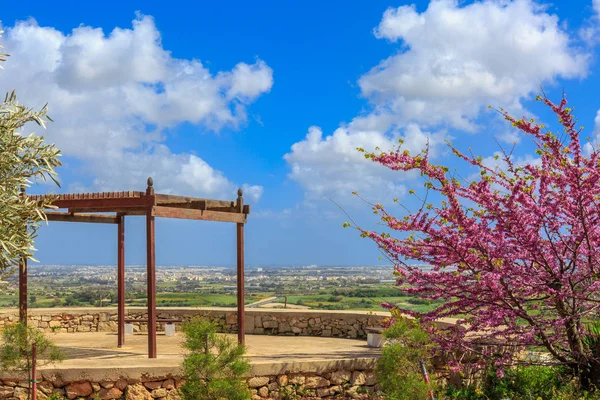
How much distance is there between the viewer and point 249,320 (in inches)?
622

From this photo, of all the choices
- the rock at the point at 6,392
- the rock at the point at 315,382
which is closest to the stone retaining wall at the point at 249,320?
the rock at the point at 315,382

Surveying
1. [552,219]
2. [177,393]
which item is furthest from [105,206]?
[552,219]

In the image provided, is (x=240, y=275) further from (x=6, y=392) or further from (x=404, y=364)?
(x=6, y=392)

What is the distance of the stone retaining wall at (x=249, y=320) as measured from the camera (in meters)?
15.0

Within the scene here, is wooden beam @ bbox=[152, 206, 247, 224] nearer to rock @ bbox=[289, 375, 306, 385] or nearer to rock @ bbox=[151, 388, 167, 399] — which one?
rock @ bbox=[151, 388, 167, 399]

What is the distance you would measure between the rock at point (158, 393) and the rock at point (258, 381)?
3.72 feet

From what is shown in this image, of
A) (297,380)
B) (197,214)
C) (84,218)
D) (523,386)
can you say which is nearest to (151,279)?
(197,214)

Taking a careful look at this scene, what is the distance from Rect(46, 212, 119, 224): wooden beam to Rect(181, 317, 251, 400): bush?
256 inches

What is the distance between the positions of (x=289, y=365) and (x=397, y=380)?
1.65 metres

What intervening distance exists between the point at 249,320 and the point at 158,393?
6505 millimetres

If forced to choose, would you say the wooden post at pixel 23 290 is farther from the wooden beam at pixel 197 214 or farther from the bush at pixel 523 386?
the bush at pixel 523 386

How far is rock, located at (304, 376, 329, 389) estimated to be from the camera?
1000cm

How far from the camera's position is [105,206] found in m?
11.6

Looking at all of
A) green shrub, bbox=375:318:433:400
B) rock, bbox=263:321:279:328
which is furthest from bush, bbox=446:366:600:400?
rock, bbox=263:321:279:328
